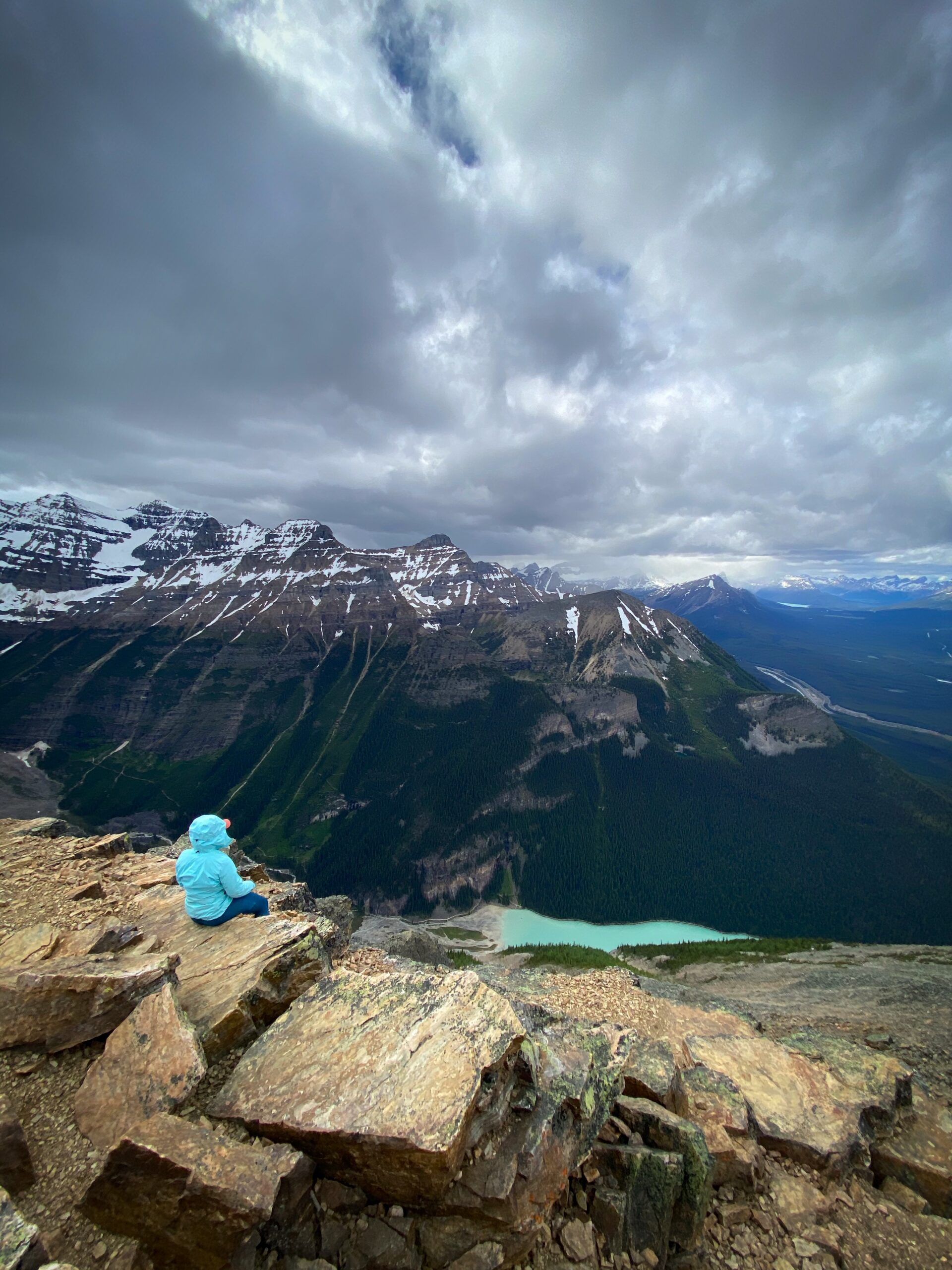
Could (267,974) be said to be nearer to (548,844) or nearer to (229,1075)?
(229,1075)

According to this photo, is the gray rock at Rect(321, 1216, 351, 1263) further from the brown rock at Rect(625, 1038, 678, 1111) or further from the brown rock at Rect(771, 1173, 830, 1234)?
the brown rock at Rect(771, 1173, 830, 1234)

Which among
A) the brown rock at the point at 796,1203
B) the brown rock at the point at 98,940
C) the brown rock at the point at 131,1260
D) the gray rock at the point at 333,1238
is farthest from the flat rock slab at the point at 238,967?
the brown rock at the point at 796,1203

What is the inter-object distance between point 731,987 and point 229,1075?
53.0 meters

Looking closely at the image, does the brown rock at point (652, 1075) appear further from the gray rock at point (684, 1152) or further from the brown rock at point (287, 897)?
the brown rock at point (287, 897)

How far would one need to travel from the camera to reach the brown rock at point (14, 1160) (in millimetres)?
6352

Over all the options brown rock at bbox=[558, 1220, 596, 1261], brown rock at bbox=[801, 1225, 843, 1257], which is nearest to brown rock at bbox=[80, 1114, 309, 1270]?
brown rock at bbox=[558, 1220, 596, 1261]

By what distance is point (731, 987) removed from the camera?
44.1 m

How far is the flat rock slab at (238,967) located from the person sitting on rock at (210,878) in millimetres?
437

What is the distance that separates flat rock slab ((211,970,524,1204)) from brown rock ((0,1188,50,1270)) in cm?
283

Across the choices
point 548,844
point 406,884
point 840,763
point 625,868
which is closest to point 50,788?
point 406,884

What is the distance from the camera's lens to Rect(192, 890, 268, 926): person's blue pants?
535 inches

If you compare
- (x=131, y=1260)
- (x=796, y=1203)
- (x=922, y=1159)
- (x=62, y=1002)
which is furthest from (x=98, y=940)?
(x=922, y=1159)

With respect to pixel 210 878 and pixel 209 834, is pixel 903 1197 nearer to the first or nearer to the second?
pixel 210 878

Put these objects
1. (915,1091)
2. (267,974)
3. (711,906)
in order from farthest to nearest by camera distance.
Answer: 1. (711,906)
2. (915,1091)
3. (267,974)
